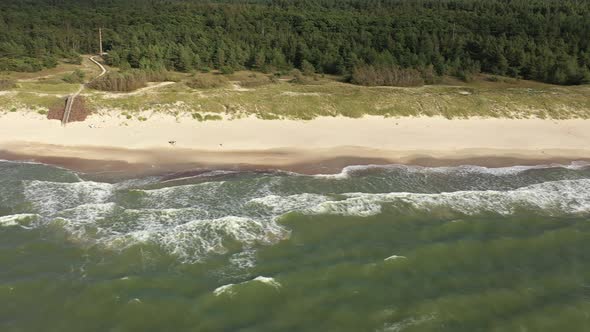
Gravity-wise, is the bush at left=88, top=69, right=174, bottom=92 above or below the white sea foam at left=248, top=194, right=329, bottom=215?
above

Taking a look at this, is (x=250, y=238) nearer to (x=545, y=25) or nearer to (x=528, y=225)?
(x=528, y=225)

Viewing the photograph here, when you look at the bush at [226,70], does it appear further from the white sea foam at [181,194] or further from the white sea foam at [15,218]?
the white sea foam at [15,218]

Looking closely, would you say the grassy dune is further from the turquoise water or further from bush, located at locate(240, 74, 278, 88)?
the turquoise water

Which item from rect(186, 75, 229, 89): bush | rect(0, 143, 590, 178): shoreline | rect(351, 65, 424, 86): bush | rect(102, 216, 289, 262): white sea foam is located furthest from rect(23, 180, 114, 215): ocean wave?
rect(351, 65, 424, 86): bush

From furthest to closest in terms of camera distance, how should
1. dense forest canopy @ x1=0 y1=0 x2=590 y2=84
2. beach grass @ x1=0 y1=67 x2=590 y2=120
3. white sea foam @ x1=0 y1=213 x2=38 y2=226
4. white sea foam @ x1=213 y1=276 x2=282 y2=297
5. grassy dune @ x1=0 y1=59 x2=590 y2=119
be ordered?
dense forest canopy @ x1=0 y1=0 x2=590 y2=84 < beach grass @ x1=0 y1=67 x2=590 y2=120 < grassy dune @ x1=0 y1=59 x2=590 y2=119 < white sea foam @ x1=0 y1=213 x2=38 y2=226 < white sea foam @ x1=213 y1=276 x2=282 y2=297

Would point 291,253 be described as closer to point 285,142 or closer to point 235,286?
point 235,286

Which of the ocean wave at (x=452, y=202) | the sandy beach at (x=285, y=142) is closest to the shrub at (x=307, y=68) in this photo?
the sandy beach at (x=285, y=142)

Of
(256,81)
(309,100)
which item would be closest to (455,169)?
(309,100)

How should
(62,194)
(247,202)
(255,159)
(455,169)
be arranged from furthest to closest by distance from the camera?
(255,159) → (455,169) → (62,194) → (247,202)
